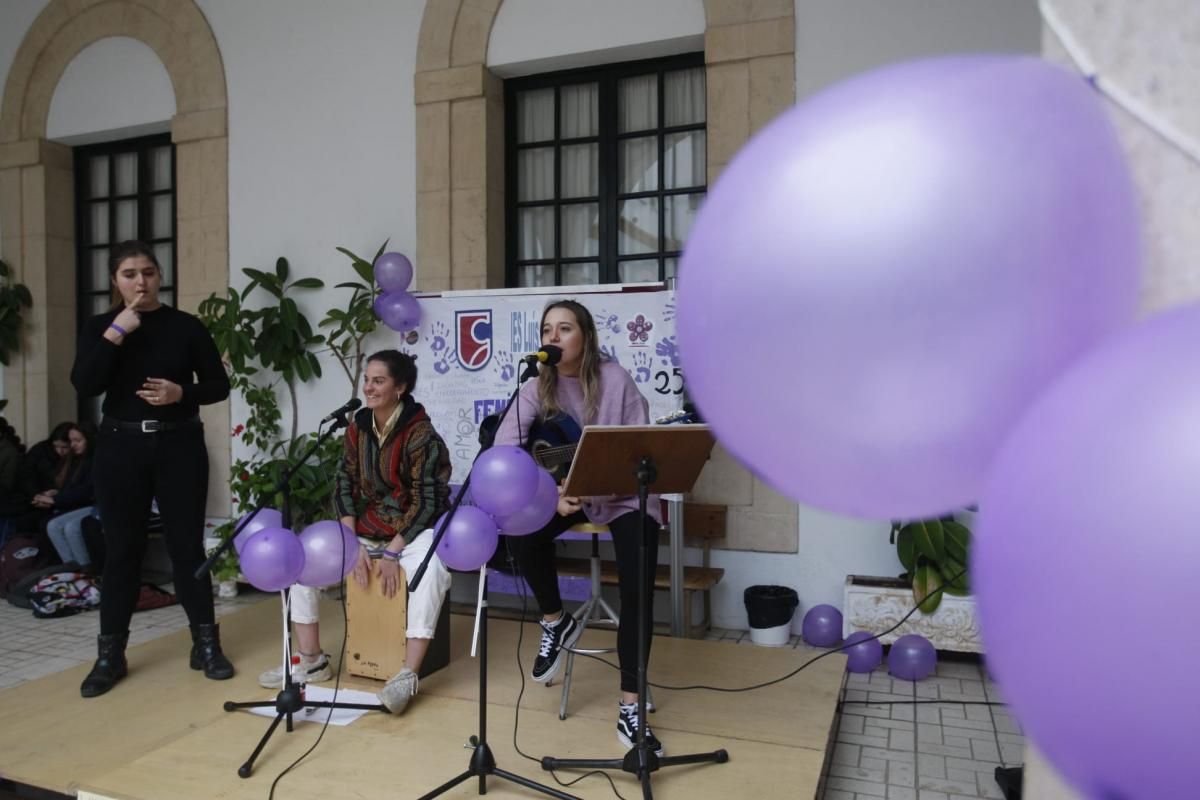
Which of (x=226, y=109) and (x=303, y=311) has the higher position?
(x=226, y=109)

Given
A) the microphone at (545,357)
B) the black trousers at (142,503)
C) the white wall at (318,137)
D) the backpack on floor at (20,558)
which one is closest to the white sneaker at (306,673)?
the black trousers at (142,503)

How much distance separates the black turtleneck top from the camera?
3328mm

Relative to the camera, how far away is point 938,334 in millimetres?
777

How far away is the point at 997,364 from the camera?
2.58 ft

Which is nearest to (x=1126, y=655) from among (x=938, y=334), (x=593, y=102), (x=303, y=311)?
(x=938, y=334)

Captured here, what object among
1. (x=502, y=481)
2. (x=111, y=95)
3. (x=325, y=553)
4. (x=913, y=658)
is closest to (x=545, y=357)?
(x=502, y=481)

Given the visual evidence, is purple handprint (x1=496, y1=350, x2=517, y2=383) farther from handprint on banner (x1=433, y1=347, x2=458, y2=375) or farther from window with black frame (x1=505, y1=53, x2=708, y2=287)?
window with black frame (x1=505, y1=53, x2=708, y2=287)

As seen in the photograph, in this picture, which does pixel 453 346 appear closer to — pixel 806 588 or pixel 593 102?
pixel 593 102

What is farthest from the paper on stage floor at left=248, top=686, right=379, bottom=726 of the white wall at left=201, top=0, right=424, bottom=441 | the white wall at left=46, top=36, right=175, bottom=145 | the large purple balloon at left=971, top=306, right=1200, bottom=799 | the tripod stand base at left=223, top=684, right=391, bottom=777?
the white wall at left=46, top=36, right=175, bottom=145

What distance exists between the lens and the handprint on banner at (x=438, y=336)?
16.6ft

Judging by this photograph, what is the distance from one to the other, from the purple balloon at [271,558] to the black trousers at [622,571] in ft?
2.79

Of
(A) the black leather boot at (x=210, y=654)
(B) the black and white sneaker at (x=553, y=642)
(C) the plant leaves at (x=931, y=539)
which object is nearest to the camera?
(B) the black and white sneaker at (x=553, y=642)

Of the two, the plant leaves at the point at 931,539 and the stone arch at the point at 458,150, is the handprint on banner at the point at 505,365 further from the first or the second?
the plant leaves at the point at 931,539

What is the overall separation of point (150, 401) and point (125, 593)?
0.80 m
